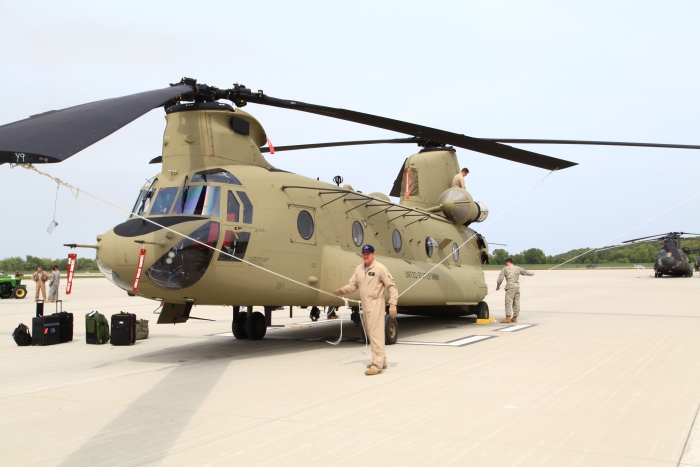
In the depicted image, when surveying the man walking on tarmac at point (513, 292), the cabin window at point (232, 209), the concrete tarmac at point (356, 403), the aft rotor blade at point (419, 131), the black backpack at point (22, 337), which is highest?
the aft rotor blade at point (419, 131)

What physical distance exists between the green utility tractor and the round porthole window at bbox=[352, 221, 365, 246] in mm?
23280

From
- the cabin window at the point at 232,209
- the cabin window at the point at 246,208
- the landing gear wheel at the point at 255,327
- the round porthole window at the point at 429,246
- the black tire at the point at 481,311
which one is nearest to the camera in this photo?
the cabin window at the point at 232,209

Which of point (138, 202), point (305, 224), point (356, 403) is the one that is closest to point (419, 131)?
point (305, 224)

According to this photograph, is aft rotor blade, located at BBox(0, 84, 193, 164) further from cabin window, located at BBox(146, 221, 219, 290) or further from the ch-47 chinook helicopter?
cabin window, located at BBox(146, 221, 219, 290)

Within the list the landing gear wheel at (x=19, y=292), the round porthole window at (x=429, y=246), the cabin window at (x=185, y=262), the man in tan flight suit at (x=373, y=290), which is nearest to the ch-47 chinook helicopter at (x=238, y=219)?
the cabin window at (x=185, y=262)

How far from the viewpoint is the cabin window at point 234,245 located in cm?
888

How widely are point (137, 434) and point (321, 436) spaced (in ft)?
5.21

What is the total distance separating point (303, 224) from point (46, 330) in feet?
19.2

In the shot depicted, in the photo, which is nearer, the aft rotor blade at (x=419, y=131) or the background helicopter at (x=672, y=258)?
the aft rotor blade at (x=419, y=131)

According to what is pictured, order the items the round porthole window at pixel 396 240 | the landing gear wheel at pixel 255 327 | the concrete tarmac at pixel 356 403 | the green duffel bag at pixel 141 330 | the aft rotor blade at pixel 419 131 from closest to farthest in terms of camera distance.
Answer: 1. the concrete tarmac at pixel 356 403
2. the aft rotor blade at pixel 419 131
3. the landing gear wheel at pixel 255 327
4. the green duffel bag at pixel 141 330
5. the round porthole window at pixel 396 240

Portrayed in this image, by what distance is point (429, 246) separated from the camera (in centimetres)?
1443

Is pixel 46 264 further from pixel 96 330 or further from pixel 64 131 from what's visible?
pixel 64 131

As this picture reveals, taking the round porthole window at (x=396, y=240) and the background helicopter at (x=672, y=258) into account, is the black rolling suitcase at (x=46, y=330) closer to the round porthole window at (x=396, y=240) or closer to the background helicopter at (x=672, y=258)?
the round porthole window at (x=396, y=240)

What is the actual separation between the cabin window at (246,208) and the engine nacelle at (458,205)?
7.79 meters
